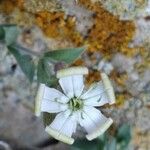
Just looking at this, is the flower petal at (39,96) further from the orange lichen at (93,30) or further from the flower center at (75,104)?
the orange lichen at (93,30)

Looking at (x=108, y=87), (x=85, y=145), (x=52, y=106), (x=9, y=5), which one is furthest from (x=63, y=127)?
(x=9, y=5)

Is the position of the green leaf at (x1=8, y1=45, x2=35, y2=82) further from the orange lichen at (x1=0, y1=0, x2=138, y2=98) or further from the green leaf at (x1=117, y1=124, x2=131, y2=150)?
the green leaf at (x1=117, y1=124, x2=131, y2=150)

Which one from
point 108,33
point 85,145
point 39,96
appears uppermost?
point 108,33

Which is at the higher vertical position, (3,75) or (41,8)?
(41,8)

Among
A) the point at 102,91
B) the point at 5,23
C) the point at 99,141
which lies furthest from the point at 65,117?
the point at 5,23

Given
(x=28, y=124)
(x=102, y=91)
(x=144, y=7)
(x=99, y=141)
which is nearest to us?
(x=102, y=91)

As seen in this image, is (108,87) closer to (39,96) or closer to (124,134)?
(39,96)

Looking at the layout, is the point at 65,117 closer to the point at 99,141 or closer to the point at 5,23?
the point at 99,141
